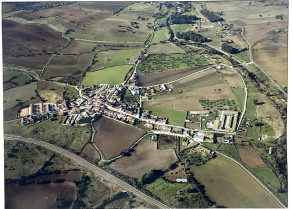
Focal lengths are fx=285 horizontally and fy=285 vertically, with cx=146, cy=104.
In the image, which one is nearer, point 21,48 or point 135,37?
point 21,48

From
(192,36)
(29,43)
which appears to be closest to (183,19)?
(192,36)

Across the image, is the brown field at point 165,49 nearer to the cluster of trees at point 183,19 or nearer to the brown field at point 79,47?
the cluster of trees at point 183,19

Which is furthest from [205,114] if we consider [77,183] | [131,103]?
[77,183]

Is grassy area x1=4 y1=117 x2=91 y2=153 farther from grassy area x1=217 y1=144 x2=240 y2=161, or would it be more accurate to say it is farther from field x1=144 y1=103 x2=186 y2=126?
grassy area x1=217 y1=144 x2=240 y2=161

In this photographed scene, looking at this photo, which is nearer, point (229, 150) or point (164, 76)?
point (229, 150)

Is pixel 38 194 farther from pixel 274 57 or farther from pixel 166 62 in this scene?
pixel 274 57

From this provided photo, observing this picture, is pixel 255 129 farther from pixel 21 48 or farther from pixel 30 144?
pixel 21 48
